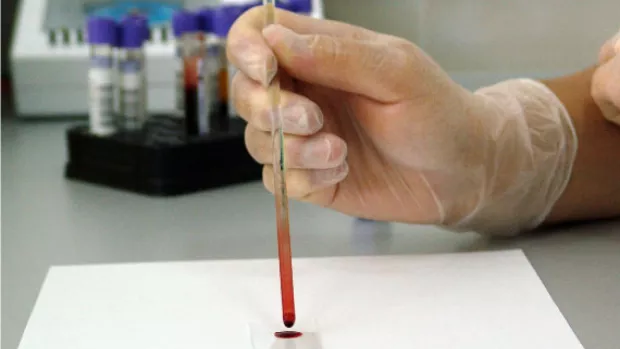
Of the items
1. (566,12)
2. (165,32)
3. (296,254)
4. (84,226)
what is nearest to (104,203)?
(84,226)

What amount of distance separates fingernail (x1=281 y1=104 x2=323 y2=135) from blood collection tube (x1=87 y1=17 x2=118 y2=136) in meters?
0.47

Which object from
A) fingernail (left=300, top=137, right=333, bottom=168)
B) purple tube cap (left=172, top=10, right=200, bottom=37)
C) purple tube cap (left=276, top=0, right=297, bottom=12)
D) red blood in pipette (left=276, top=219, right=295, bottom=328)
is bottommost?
red blood in pipette (left=276, top=219, right=295, bottom=328)

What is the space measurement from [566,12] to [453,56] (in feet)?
0.81

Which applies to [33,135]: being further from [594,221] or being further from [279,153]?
[594,221]

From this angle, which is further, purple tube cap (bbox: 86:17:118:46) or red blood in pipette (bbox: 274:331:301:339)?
purple tube cap (bbox: 86:17:118:46)

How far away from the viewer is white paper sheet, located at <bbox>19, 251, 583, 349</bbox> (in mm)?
532

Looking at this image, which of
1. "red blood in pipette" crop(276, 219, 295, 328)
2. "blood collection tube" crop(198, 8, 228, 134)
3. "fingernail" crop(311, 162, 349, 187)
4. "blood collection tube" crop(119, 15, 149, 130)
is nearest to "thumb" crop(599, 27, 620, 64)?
"fingernail" crop(311, 162, 349, 187)

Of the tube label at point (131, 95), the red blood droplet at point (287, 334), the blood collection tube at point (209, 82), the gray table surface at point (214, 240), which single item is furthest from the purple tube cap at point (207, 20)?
the red blood droplet at point (287, 334)

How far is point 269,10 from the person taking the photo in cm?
64

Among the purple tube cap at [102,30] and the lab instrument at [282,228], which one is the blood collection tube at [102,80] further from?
the lab instrument at [282,228]

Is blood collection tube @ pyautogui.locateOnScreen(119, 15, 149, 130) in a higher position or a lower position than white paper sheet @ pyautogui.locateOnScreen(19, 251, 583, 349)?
higher

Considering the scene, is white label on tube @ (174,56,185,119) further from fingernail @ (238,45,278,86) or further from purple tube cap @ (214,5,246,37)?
fingernail @ (238,45,278,86)

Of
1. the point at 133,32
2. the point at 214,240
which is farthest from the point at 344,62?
the point at 133,32

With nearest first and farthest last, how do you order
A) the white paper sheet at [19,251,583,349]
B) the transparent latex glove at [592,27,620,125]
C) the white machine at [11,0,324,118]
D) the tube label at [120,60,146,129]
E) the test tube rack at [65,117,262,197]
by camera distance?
the white paper sheet at [19,251,583,349], the transparent latex glove at [592,27,620,125], the test tube rack at [65,117,262,197], the tube label at [120,60,146,129], the white machine at [11,0,324,118]
